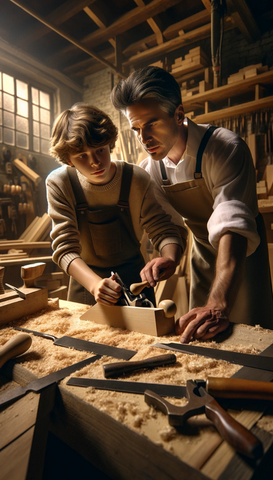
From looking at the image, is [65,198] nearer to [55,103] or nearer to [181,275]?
[181,275]

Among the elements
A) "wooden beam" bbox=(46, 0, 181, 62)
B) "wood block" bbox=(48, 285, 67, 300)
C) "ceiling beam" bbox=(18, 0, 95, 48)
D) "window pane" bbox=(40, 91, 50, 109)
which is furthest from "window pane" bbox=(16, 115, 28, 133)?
"wood block" bbox=(48, 285, 67, 300)

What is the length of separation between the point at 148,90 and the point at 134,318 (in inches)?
49.6

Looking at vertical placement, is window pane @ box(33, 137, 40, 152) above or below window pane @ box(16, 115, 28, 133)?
below

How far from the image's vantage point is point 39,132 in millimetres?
6539

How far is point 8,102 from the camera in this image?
586 centimetres

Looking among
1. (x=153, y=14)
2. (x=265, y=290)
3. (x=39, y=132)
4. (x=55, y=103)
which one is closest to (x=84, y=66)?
(x=55, y=103)

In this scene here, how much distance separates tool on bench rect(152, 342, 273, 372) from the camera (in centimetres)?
89

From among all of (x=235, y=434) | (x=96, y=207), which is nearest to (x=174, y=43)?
(x=96, y=207)

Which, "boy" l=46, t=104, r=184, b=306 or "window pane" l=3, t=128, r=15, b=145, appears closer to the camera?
"boy" l=46, t=104, r=184, b=306

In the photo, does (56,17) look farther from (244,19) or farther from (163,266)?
(163,266)

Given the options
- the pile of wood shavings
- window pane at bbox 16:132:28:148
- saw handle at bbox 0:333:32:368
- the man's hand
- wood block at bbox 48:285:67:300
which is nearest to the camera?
the pile of wood shavings

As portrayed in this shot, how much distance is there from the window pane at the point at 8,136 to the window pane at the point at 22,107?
549mm

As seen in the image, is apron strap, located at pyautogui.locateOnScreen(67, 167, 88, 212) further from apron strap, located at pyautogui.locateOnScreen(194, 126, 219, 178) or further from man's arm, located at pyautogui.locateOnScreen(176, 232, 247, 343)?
man's arm, located at pyautogui.locateOnScreen(176, 232, 247, 343)

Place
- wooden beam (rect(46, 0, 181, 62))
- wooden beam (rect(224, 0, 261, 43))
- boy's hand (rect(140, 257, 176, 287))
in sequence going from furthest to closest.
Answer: wooden beam (rect(46, 0, 181, 62)) → wooden beam (rect(224, 0, 261, 43)) → boy's hand (rect(140, 257, 176, 287))
